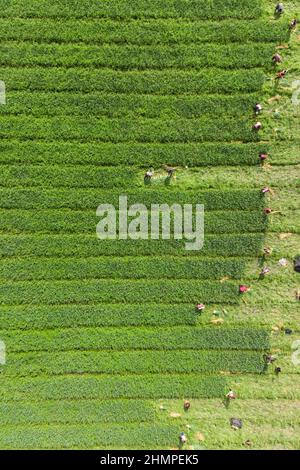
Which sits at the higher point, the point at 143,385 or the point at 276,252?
the point at 276,252

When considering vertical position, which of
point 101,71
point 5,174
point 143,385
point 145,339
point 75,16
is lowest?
point 143,385

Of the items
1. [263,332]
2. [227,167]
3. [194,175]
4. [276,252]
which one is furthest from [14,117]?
[263,332]

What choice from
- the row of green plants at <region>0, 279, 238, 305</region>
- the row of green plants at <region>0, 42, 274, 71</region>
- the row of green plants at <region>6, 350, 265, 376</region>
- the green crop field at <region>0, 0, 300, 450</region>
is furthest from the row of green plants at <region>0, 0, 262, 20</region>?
the row of green plants at <region>6, 350, 265, 376</region>

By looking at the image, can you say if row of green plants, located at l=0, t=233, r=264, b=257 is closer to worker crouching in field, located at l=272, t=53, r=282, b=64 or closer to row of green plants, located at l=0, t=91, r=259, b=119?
row of green plants, located at l=0, t=91, r=259, b=119

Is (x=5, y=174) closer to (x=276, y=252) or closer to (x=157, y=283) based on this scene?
(x=157, y=283)

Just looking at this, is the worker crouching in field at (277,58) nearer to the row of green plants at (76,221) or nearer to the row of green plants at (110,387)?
the row of green plants at (76,221)

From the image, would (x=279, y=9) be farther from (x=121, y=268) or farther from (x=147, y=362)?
(x=147, y=362)

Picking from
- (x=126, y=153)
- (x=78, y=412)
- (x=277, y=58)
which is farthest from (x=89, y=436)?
(x=277, y=58)
